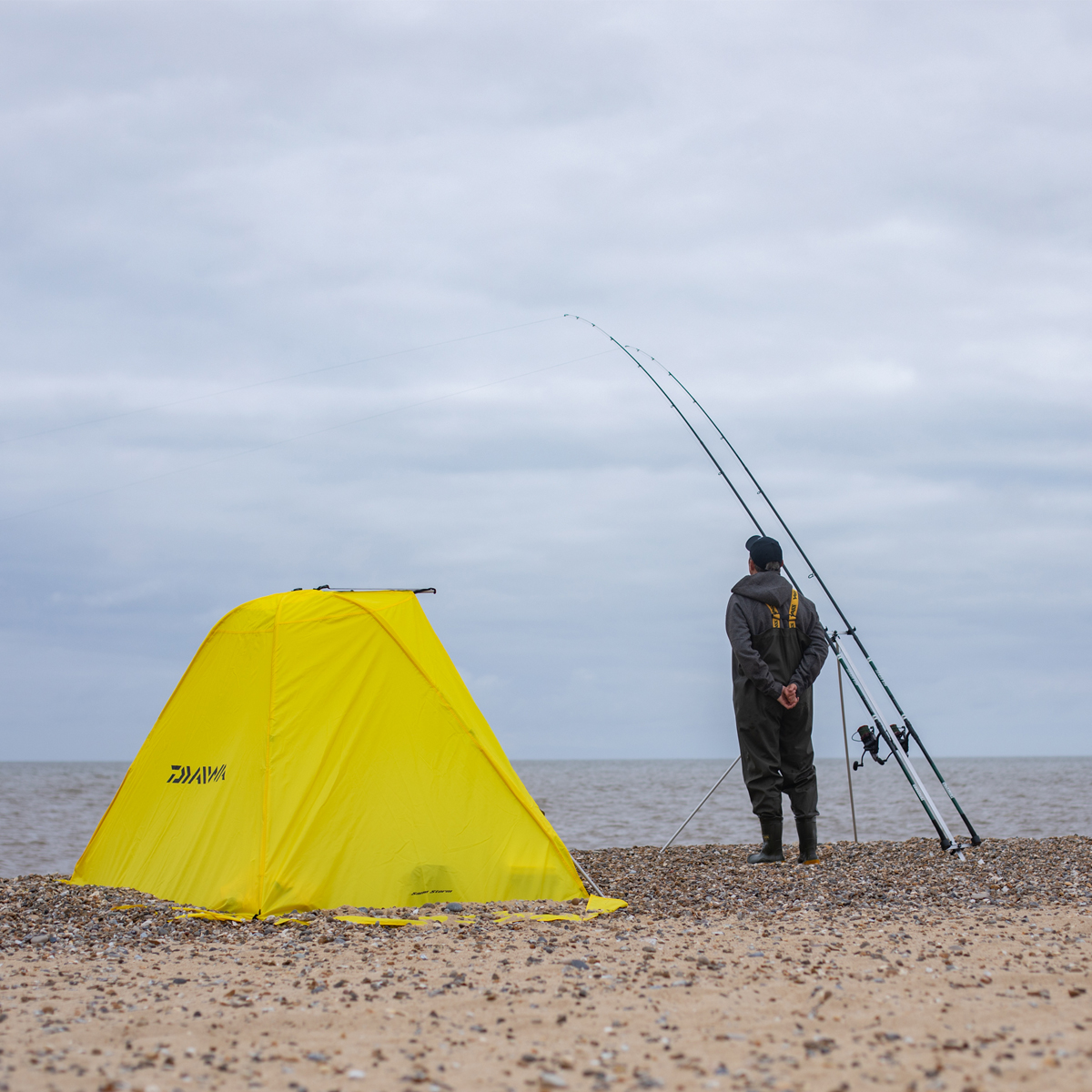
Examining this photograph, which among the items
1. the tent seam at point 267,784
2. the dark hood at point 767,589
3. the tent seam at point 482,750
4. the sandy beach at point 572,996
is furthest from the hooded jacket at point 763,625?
the tent seam at point 267,784

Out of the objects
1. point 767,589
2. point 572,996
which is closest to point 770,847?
point 767,589

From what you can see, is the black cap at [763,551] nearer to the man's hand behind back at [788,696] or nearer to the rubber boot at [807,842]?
the man's hand behind back at [788,696]

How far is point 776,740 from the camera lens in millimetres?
6496

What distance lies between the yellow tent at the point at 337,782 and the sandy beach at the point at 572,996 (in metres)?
0.33

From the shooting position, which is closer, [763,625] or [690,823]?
[763,625]

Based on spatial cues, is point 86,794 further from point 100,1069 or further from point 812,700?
point 100,1069

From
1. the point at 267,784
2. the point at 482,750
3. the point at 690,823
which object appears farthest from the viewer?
the point at 690,823

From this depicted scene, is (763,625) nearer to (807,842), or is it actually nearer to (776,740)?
(776,740)

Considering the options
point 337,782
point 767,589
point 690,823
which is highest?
point 767,589

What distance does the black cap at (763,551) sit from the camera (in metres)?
6.77

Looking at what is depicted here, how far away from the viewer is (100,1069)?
2.75m

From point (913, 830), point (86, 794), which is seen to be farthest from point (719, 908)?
point (86, 794)

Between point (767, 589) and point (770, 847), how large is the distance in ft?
5.49

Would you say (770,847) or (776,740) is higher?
(776,740)
